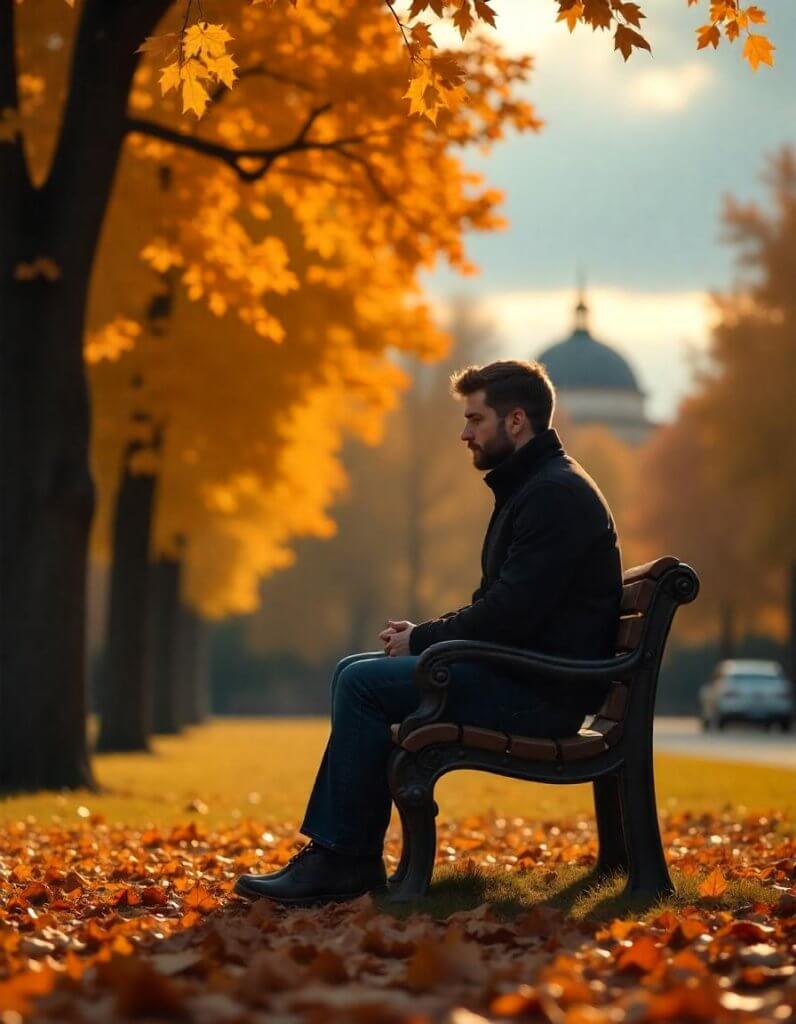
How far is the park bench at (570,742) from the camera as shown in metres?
5.53

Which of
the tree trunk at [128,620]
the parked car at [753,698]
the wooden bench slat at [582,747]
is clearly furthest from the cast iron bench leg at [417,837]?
the parked car at [753,698]

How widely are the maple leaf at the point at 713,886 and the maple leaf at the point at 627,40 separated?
3.17 metres

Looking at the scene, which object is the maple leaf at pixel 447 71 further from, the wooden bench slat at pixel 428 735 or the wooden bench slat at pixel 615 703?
the wooden bench slat at pixel 428 735

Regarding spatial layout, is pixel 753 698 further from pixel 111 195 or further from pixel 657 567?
pixel 657 567

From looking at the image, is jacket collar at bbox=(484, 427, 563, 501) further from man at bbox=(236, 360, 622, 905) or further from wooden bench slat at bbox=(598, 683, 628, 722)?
wooden bench slat at bbox=(598, 683, 628, 722)

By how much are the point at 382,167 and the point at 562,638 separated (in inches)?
288

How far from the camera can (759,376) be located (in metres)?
30.5

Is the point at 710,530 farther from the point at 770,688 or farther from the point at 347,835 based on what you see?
the point at 347,835

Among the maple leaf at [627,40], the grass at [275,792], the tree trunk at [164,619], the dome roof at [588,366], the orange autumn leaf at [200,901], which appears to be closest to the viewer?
the orange autumn leaf at [200,901]

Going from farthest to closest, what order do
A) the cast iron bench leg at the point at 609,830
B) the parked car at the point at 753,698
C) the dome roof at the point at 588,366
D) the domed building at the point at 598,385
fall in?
the dome roof at the point at 588,366, the domed building at the point at 598,385, the parked car at the point at 753,698, the cast iron bench leg at the point at 609,830

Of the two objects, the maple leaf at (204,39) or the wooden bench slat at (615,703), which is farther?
the maple leaf at (204,39)

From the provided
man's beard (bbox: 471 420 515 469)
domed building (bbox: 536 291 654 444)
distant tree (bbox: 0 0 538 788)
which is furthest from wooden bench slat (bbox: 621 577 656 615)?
domed building (bbox: 536 291 654 444)

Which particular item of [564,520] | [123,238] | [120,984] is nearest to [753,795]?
[123,238]

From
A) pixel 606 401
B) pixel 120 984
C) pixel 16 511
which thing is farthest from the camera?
pixel 606 401
